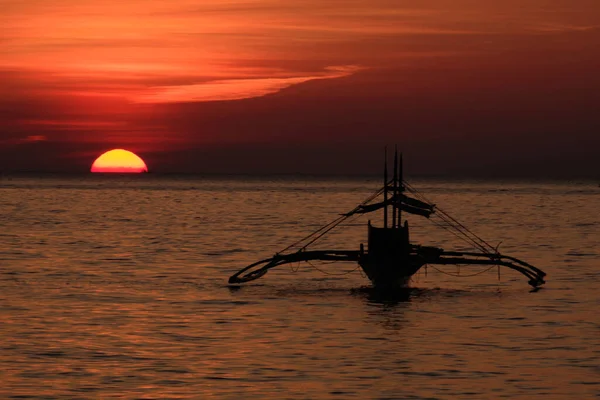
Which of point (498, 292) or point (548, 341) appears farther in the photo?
point (498, 292)

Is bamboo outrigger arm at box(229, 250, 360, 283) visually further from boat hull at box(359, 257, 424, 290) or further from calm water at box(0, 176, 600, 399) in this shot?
boat hull at box(359, 257, 424, 290)

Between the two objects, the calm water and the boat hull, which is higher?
the boat hull

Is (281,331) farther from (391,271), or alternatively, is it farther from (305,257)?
(305,257)

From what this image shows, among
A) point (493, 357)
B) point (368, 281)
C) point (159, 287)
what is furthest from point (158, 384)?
point (368, 281)

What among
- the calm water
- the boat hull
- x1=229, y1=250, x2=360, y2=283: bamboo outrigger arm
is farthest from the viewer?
x1=229, y1=250, x2=360, y2=283: bamboo outrigger arm

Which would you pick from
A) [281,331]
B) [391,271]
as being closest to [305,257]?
[391,271]

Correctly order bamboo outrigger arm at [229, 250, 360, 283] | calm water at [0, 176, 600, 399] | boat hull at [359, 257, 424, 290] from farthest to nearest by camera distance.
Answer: bamboo outrigger arm at [229, 250, 360, 283]
boat hull at [359, 257, 424, 290]
calm water at [0, 176, 600, 399]

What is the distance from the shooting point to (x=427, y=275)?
53250 millimetres

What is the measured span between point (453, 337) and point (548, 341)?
2.66m

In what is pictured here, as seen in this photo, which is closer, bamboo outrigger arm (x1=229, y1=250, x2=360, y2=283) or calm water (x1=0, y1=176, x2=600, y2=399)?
calm water (x1=0, y1=176, x2=600, y2=399)

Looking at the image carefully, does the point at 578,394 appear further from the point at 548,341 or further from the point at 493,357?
the point at 548,341

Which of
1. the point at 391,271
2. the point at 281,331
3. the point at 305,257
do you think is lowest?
the point at 281,331

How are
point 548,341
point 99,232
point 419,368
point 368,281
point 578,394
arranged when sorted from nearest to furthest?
point 578,394 < point 419,368 < point 548,341 < point 368,281 < point 99,232

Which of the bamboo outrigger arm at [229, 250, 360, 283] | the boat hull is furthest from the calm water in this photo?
the boat hull
